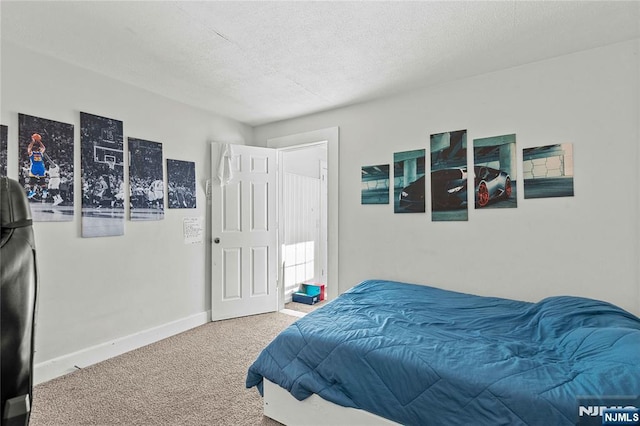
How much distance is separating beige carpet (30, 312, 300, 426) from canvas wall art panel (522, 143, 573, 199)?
99.3 inches

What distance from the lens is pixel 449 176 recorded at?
2.94m

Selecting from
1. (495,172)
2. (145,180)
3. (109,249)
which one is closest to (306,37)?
(495,172)

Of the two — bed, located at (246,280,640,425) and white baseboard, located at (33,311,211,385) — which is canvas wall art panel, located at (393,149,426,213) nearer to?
bed, located at (246,280,640,425)

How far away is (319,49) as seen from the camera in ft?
7.68

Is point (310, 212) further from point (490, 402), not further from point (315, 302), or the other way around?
point (490, 402)

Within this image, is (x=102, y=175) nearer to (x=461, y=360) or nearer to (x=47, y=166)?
(x=47, y=166)

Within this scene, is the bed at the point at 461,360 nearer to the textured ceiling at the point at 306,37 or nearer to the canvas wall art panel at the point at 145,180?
the textured ceiling at the point at 306,37

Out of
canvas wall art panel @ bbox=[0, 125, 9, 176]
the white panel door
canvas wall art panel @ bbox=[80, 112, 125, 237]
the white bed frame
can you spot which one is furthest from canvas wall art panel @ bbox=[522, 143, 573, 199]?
canvas wall art panel @ bbox=[0, 125, 9, 176]

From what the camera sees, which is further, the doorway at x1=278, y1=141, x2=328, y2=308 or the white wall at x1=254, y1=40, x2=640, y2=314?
the doorway at x1=278, y1=141, x2=328, y2=308

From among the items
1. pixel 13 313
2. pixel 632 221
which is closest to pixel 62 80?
pixel 13 313

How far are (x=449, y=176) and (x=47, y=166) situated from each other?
3284 mm

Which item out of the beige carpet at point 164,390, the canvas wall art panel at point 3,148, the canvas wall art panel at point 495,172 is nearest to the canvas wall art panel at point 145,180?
the canvas wall art panel at point 3,148

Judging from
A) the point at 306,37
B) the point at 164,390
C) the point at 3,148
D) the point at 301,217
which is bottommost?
the point at 164,390

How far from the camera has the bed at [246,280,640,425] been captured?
51.6 inches
